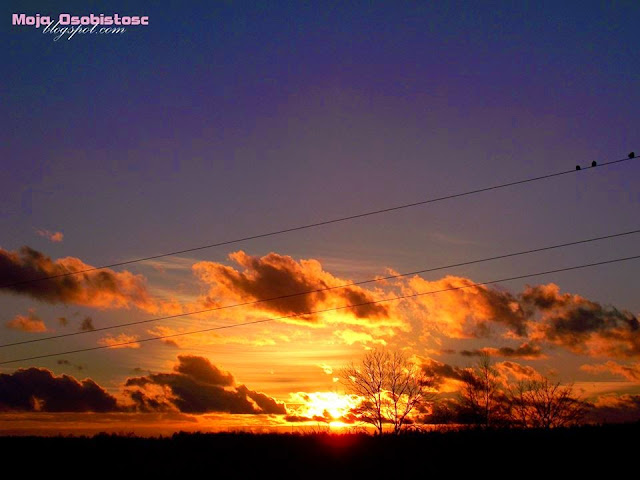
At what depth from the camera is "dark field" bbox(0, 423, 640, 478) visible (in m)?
36.2

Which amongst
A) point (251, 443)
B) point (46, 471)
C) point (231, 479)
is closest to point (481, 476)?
point (231, 479)

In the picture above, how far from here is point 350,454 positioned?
135 ft

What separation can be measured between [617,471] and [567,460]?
9.21 ft

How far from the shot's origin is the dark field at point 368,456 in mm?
36156

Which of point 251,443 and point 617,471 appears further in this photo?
point 251,443

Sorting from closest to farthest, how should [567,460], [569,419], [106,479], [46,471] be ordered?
[567,460] → [106,479] → [46,471] → [569,419]

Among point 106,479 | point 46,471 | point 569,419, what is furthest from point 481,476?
point 569,419

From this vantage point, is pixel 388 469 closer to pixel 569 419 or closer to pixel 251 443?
pixel 251 443

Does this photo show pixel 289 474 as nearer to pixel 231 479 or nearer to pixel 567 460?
pixel 231 479

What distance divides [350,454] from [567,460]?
12.5m

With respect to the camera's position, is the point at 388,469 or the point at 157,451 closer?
the point at 388,469

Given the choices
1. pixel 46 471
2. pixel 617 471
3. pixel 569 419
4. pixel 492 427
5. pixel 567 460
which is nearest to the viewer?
pixel 617 471

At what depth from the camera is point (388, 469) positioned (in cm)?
3809

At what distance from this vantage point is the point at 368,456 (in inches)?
1591
